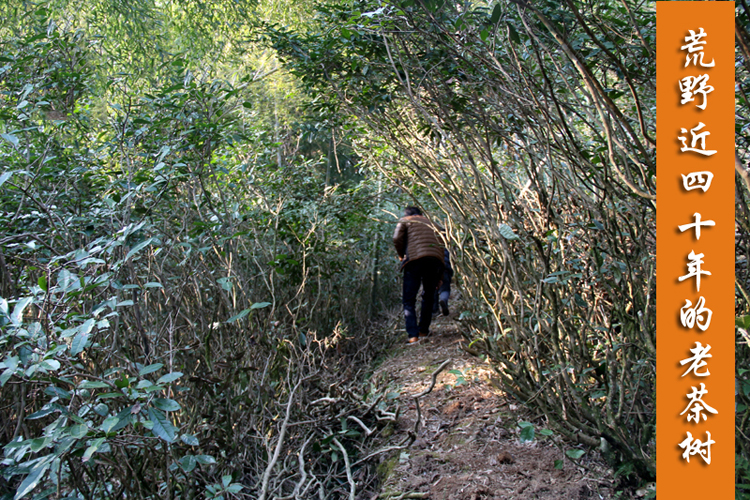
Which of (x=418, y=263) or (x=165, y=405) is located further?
(x=418, y=263)

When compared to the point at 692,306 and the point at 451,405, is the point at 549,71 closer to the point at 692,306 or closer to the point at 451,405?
the point at 692,306

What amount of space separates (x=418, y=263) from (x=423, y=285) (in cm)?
23

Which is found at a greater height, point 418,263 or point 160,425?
point 418,263

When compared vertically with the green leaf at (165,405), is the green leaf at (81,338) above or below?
above

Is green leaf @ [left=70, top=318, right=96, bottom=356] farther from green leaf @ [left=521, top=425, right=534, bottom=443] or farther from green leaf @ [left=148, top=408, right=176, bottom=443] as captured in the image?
green leaf @ [left=521, top=425, right=534, bottom=443]

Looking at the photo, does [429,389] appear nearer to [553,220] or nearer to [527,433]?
[527,433]

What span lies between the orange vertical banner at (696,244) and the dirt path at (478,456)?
2.04 feet

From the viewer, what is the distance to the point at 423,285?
504 centimetres

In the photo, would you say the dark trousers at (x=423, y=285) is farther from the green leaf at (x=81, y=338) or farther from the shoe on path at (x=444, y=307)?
the green leaf at (x=81, y=338)

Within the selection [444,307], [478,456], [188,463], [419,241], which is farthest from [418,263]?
[188,463]

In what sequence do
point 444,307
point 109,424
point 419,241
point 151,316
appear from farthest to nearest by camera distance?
point 444,307 → point 419,241 → point 151,316 → point 109,424

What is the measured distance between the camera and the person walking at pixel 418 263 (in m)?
5.00

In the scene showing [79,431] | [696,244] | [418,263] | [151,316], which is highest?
[696,244]

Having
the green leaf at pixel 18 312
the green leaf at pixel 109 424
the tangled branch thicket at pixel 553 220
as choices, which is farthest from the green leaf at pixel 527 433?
the green leaf at pixel 18 312
